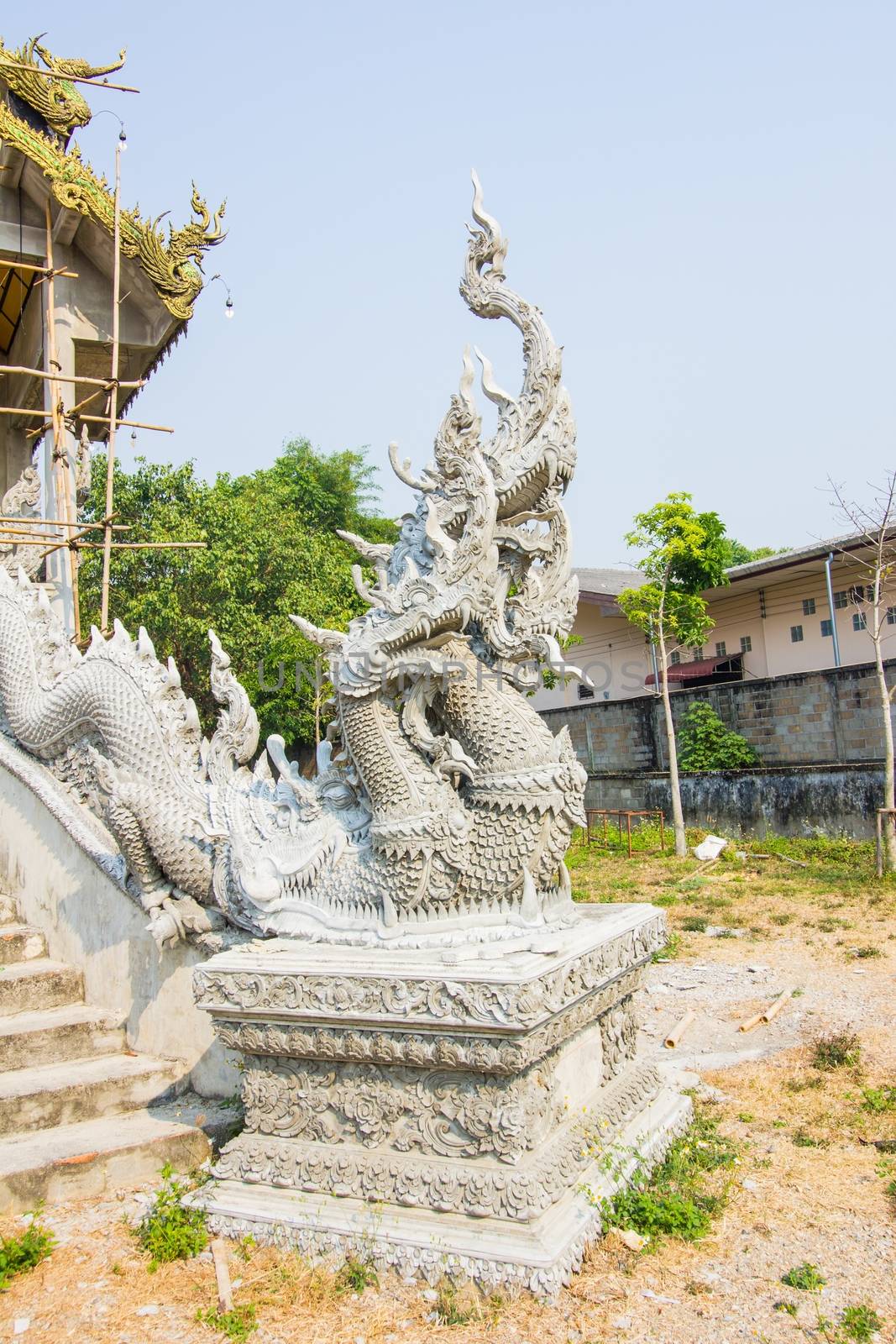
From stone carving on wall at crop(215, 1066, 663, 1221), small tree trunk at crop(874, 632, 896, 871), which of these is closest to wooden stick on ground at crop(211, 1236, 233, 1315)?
stone carving on wall at crop(215, 1066, 663, 1221)

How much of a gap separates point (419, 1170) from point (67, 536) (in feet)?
27.0

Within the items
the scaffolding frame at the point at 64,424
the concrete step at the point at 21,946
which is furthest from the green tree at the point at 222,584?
the concrete step at the point at 21,946

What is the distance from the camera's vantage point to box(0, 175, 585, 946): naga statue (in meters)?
4.05

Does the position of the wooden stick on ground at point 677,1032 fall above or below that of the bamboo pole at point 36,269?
below

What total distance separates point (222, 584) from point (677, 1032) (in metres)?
11.5

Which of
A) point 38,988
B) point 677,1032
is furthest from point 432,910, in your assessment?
point 677,1032

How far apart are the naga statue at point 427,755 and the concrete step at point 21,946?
95 cm

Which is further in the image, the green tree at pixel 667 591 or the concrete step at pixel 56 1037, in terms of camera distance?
the green tree at pixel 667 591

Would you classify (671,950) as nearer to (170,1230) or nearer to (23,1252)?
(170,1230)

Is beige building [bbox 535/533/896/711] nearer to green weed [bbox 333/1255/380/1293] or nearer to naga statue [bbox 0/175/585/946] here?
naga statue [bbox 0/175/585/946]

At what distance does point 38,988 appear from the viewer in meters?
5.15

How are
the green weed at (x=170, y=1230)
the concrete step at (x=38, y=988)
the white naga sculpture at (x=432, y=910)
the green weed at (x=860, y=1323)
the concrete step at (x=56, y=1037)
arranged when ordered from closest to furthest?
the green weed at (x=860, y=1323) → the white naga sculpture at (x=432, y=910) → the green weed at (x=170, y=1230) → the concrete step at (x=56, y=1037) → the concrete step at (x=38, y=988)

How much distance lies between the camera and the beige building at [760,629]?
18.1 meters

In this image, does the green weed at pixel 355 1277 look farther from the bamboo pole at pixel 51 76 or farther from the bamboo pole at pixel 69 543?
the bamboo pole at pixel 51 76
